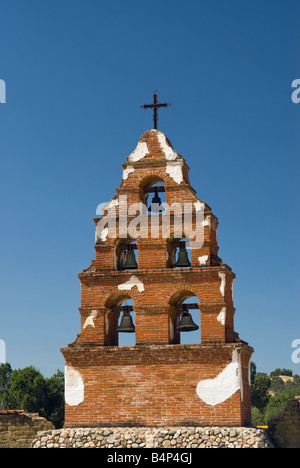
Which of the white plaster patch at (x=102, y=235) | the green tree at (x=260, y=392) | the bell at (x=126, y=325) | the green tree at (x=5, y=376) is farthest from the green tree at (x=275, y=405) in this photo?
the white plaster patch at (x=102, y=235)

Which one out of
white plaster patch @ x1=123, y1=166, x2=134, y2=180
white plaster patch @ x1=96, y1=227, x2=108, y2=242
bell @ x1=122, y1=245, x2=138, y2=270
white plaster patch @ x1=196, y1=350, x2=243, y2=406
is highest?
white plaster patch @ x1=123, y1=166, x2=134, y2=180

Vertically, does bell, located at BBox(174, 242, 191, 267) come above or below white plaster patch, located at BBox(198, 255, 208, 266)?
above

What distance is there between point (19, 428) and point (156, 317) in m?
4.97

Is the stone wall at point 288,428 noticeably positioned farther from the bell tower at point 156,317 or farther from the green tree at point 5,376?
the green tree at point 5,376

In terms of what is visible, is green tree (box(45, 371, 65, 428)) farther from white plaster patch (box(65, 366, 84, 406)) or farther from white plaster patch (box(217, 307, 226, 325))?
white plaster patch (box(217, 307, 226, 325))

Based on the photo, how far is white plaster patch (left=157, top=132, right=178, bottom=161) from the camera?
67.5 ft

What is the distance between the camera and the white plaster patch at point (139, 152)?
68.5 ft

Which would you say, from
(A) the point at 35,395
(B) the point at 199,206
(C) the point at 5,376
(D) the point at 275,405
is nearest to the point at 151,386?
(B) the point at 199,206

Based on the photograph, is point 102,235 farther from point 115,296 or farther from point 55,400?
point 55,400

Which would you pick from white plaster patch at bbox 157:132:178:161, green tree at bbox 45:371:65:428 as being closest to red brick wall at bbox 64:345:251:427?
white plaster patch at bbox 157:132:178:161

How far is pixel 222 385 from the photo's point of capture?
18.5 meters

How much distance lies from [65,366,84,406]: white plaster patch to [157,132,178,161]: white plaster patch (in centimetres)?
650
